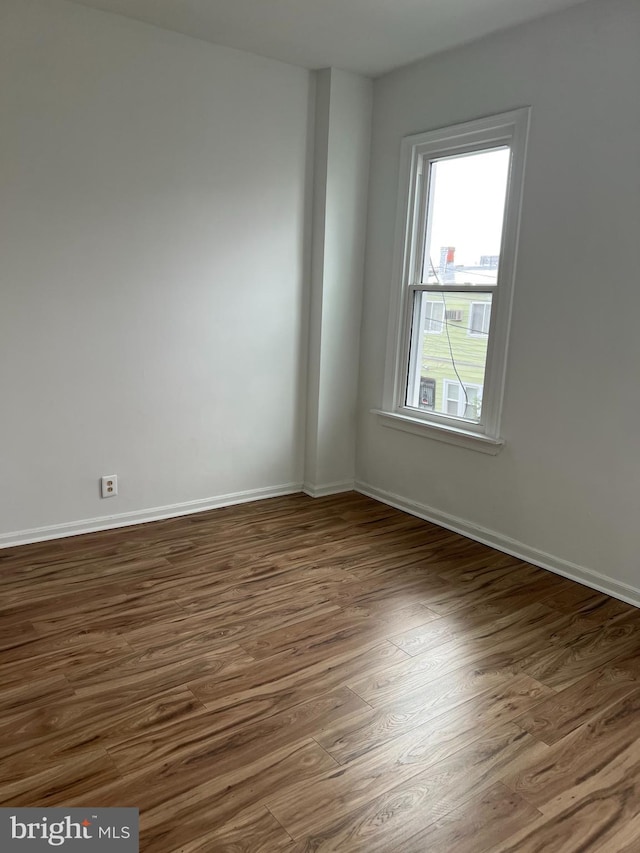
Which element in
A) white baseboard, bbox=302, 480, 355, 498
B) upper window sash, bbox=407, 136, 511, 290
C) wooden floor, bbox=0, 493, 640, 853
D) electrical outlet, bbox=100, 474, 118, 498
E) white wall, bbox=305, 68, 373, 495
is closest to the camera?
wooden floor, bbox=0, 493, 640, 853

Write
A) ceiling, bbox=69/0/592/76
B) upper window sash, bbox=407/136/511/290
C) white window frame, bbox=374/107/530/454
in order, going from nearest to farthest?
ceiling, bbox=69/0/592/76, white window frame, bbox=374/107/530/454, upper window sash, bbox=407/136/511/290

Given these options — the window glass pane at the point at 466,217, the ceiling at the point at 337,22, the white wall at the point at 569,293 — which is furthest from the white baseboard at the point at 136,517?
the ceiling at the point at 337,22

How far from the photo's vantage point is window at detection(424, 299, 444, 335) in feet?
12.6

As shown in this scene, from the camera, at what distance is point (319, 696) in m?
2.25

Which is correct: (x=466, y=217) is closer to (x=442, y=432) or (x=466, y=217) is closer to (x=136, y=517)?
(x=442, y=432)

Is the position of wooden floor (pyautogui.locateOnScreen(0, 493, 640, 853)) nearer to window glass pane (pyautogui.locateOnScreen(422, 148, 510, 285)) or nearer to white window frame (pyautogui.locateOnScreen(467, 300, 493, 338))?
white window frame (pyautogui.locateOnScreen(467, 300, 493, 338))

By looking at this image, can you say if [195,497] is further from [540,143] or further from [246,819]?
[540,143]

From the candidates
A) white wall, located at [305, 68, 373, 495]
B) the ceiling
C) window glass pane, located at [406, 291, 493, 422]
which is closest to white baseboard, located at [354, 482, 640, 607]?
white wall, located at [305, 68, 373, 495]

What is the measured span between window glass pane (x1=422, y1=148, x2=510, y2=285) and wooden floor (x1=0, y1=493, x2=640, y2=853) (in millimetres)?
1593

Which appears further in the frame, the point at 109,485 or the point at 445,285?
the point at 445,285

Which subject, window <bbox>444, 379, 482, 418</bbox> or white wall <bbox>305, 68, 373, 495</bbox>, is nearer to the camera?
window <bbox>444, 379, 482, 418</bbox>

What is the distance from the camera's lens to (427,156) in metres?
3.80

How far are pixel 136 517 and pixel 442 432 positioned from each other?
6.05ft
